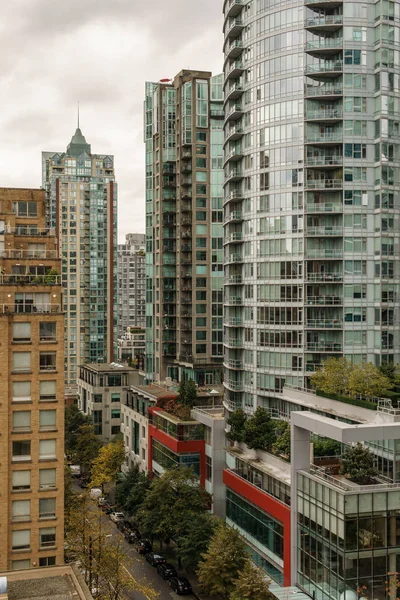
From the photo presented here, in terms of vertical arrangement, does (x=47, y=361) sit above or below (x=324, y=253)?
below

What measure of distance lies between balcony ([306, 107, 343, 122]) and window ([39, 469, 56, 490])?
42.1m

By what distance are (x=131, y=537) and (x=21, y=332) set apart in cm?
3432

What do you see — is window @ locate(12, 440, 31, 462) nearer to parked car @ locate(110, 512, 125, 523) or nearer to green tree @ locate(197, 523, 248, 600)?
green tree @ locate(197, 523, 248, 600)

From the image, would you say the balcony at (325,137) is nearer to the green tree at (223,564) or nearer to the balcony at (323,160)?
the balcony at (323,160)

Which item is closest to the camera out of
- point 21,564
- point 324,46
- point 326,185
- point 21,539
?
point 21,564

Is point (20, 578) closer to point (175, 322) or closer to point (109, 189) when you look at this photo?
point (175, 322)

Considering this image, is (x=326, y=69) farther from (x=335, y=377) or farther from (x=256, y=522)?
(x=256, y=522)

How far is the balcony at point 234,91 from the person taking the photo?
79.2 m

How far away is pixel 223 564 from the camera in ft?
184

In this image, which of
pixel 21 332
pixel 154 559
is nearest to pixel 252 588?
pixel 154 559

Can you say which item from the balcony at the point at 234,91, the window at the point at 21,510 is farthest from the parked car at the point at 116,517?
the balcony at the point at 234,91

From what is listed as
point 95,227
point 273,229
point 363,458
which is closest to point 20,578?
point 363,458

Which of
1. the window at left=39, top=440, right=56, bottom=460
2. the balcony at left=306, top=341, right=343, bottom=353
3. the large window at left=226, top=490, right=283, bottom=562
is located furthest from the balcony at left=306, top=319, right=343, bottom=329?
the window at left=39, top=440, right=56, bottom=460

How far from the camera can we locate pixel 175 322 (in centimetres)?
12062
